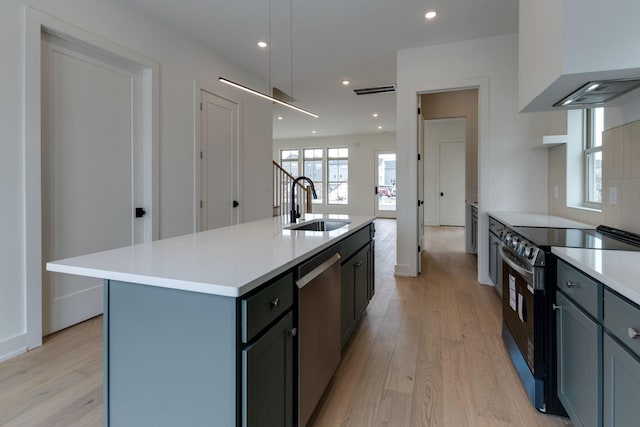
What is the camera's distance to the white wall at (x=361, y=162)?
11281 millimetres

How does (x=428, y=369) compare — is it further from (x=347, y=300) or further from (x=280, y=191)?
(x=280, y=191)

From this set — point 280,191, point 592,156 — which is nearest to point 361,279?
point 592,156

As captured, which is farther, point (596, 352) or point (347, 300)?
point (347, 300)

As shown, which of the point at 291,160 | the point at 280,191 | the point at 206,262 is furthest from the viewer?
the point at 291,160

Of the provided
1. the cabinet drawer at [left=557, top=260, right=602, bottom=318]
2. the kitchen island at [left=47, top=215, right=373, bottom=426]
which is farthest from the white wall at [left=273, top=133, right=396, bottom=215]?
the kitchen island at [left=47, top=215, right=373, bottom=426]

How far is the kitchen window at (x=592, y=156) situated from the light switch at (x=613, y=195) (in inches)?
24.5

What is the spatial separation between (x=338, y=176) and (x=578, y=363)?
10.7m

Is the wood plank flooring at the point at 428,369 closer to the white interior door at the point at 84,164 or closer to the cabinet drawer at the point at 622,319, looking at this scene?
the cabinet drawer at the point at 622,319

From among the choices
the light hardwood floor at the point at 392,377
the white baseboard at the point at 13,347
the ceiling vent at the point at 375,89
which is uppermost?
the ceiling vent at the point at 375,89

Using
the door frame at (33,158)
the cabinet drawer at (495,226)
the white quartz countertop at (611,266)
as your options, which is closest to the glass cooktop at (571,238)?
the white quartz countertop at (611,266)

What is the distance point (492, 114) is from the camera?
3.90m

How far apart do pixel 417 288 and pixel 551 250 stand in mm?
2290

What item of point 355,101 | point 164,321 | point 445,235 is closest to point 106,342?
point 164,321

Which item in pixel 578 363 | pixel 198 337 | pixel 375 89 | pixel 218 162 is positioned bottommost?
pixel 578 363
